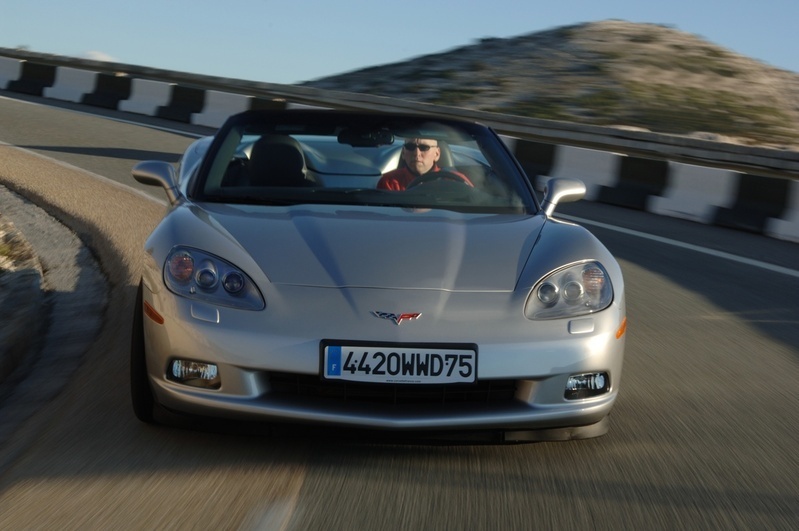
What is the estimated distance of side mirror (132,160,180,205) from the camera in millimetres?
5086

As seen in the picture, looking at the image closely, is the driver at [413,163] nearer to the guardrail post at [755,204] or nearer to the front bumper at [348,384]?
the front bumper at [348,384]

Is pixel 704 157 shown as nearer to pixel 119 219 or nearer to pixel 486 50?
pixel 119 219

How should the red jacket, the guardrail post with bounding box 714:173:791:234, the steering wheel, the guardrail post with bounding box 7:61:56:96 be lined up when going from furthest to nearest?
the guardrail post with bounding box 7:61:56:96 < the guardrail post with bounding box 714:173:791:234 < the red jacket < the steering wheel

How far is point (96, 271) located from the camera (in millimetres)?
6707

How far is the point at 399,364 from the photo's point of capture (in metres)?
3.65

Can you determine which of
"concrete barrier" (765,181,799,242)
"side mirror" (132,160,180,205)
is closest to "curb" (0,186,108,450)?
"side mirror" (132,160,180,205)

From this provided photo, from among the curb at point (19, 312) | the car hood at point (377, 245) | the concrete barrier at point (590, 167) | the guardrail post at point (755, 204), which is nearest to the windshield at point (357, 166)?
the car hood at point (377, 245)

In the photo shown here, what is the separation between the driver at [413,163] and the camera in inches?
213

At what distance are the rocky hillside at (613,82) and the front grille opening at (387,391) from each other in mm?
19219

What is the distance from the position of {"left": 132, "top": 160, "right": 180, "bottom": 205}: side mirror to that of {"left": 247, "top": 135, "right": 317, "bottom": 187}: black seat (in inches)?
13.9

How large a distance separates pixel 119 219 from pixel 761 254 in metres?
5.34

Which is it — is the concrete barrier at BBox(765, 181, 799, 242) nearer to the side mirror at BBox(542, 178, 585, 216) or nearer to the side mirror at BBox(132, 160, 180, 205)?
the side mirror at BBox(542, 178, 585, 216)

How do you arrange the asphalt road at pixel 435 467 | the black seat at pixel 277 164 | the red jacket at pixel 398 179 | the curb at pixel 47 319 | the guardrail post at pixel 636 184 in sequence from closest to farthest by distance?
the asphalt road at pixel 435 467
the curb at pixel 47 319
the black seat at pixel 277 164
the red jacket at pixel 398 179
the guardrail post at pixel 636 184

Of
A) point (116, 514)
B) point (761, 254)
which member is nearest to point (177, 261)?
point (116, 514)
